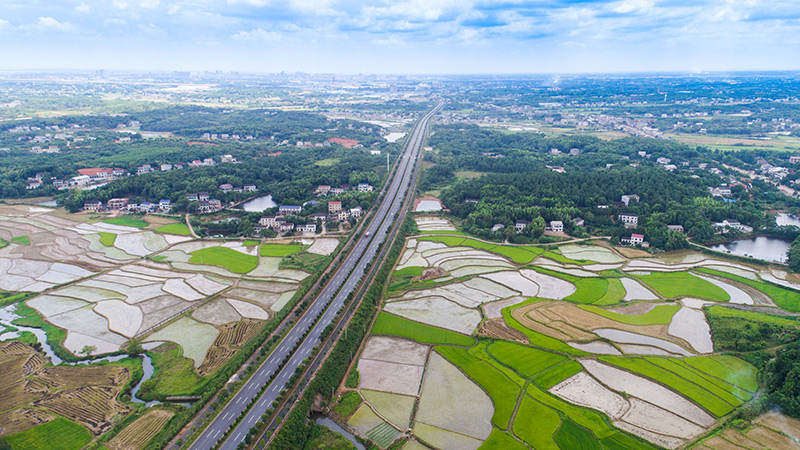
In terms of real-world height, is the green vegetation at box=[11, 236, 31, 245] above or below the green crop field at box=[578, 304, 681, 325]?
above

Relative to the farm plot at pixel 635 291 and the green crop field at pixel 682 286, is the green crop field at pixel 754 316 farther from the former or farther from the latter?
the farm plot at pixel 635 291

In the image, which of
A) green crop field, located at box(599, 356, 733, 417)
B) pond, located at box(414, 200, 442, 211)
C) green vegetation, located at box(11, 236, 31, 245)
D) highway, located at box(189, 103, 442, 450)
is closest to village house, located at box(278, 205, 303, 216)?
highway, located at box(189, 103, 442, 450)

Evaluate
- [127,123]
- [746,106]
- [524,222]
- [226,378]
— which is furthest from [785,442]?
[746,106]

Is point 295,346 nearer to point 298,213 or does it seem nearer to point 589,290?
point 589,290

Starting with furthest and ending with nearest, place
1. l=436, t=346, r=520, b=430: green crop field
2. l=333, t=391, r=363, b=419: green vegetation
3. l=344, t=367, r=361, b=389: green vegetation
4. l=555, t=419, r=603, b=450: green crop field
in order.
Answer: l=344, t=367, r=361, b=389: green vegetation → l=333, t=391, r=363, b=419: green vegetation → l=436, t=346, r=520, b=430: green crop field → l=555, t=419, r=603, b=450: green crop field

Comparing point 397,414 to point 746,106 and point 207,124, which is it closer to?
point 207,124

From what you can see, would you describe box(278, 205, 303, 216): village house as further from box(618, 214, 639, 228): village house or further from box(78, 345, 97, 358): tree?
box(618, 214, 639, 228): village house
